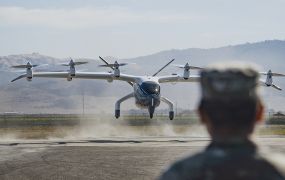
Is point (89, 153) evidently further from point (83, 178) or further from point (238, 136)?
point (238, 136)

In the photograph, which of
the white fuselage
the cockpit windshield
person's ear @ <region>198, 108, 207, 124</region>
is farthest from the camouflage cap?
the cockpit windshield

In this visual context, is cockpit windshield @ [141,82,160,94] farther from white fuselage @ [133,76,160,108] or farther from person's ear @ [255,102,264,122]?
person's ear @ [255,102,264,122]

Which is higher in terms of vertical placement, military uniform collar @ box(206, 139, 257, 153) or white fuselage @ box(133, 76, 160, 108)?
military uniform collar @ box(206, 139, 257, 153)

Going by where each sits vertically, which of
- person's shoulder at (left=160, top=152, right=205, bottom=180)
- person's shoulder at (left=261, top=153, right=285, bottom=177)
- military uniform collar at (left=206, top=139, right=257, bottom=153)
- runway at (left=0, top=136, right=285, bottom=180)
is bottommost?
runway at (left=0, top=136, right=285, bottom=180)

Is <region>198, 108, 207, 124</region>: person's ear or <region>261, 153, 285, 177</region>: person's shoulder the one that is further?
<region>198, 108, 207, 124</region>: person's ear

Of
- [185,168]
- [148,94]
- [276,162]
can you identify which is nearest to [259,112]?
[276,162]

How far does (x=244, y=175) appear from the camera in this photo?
264cm

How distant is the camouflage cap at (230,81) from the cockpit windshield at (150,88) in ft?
162

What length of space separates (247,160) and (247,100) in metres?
0.30

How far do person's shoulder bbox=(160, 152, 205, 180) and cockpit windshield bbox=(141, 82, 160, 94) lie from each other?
49345 millimetres

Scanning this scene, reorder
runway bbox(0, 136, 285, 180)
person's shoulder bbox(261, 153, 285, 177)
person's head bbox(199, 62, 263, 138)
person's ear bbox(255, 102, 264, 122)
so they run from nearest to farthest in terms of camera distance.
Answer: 1. person's shoulder bbox(261, 153, 285, 177)
2. person's head bbox(199, 62, 263, 138)
3. person's ear bbox(255, 102, 264, 122)
4. runway bbox(0, 136, 285, 180)

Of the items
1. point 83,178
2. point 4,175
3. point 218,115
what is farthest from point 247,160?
point 4,175

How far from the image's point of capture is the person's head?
9.09 ft

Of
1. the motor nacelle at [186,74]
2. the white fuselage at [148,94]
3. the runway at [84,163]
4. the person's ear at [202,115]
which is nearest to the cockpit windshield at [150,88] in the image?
the white fuselage at [148,94]
